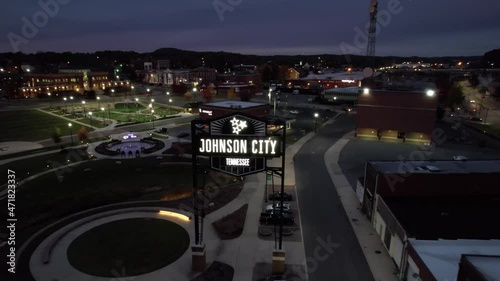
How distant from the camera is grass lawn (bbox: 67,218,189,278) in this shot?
71.2 feet

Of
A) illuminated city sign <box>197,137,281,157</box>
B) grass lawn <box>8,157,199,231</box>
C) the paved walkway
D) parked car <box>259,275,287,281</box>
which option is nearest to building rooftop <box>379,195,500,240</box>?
the paved walkway

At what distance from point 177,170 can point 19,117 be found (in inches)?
2388

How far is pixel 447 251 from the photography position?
1955cm

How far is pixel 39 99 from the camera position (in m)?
106

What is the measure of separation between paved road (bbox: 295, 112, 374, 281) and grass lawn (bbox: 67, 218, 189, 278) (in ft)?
33.4

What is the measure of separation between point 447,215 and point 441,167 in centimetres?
657

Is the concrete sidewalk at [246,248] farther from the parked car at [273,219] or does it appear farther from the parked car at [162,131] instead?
the parked car at [162,131]

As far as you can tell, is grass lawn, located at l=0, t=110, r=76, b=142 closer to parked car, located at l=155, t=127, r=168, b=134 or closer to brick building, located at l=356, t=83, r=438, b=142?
parked car, located at l=155, t=127, r=168, b=134

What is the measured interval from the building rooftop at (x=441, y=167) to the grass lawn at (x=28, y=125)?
191ft

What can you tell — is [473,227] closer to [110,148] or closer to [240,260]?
[240,260]

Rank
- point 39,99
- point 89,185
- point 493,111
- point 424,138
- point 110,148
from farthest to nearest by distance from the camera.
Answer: point 39,99
point 493,111
point 424,138
point 110,148
point 89,185

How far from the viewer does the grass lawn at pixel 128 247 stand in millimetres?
21703

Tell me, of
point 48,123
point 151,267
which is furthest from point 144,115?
point 151,267

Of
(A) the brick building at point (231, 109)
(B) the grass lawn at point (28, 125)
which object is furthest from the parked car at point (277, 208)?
(B) the grass lawn at point (28, 125)
